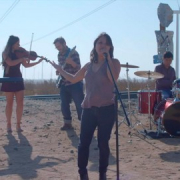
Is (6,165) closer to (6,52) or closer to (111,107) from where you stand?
(111,107)

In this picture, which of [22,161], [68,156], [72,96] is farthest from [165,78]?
[22,161]

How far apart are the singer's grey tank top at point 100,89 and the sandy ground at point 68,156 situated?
0.91 metres

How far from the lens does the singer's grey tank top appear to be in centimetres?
528

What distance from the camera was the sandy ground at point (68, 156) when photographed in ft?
20.0

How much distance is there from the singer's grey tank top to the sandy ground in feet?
2.98

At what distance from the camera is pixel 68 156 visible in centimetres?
708

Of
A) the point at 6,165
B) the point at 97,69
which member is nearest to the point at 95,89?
the point at 97,69

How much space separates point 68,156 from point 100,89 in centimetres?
209

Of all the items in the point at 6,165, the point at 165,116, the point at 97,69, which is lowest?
the point at 6,165

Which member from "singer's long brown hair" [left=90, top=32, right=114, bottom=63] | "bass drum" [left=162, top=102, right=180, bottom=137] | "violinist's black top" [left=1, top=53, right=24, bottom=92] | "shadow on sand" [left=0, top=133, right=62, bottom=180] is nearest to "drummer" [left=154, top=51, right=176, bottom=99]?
"bass drum" [left=162, top=102, right=180, bottom=137]

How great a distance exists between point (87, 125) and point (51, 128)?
4.47 m

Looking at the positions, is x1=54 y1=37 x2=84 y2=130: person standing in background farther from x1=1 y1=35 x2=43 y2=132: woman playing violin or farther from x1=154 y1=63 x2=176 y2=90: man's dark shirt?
x1=154 y1=63 x2=176 y2=90: man's dark shirt

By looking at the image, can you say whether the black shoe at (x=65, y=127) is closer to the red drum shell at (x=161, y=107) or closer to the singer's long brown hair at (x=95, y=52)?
the red drum shell at (x=161, y=107)

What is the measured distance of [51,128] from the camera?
973 cm
